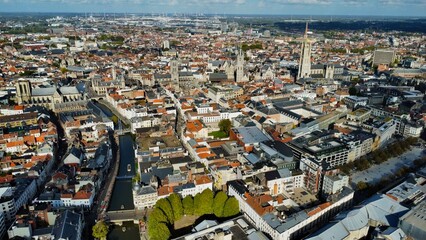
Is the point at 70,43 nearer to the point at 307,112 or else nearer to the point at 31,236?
the point at 307,112

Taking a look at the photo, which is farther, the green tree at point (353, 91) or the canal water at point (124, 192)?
the green tree at point (353, 91)

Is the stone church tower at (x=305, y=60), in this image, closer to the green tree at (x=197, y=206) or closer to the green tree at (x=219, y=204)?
the green tree at (x=219, y=204)

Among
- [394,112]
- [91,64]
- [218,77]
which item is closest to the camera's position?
[394,112]

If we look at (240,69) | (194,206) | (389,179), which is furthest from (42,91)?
(389,179)

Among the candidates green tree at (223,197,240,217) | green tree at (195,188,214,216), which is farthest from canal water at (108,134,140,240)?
green tree at (223,197,240,217)

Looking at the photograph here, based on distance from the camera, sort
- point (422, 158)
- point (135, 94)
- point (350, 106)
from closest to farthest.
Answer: point (422, 158)
point (350, 106)
point (135, 94)

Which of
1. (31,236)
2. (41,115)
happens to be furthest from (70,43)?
(31,236)

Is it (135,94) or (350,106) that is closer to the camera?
(350,106)

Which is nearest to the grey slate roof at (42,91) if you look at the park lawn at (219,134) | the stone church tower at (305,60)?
the park lawn at (219,134)
